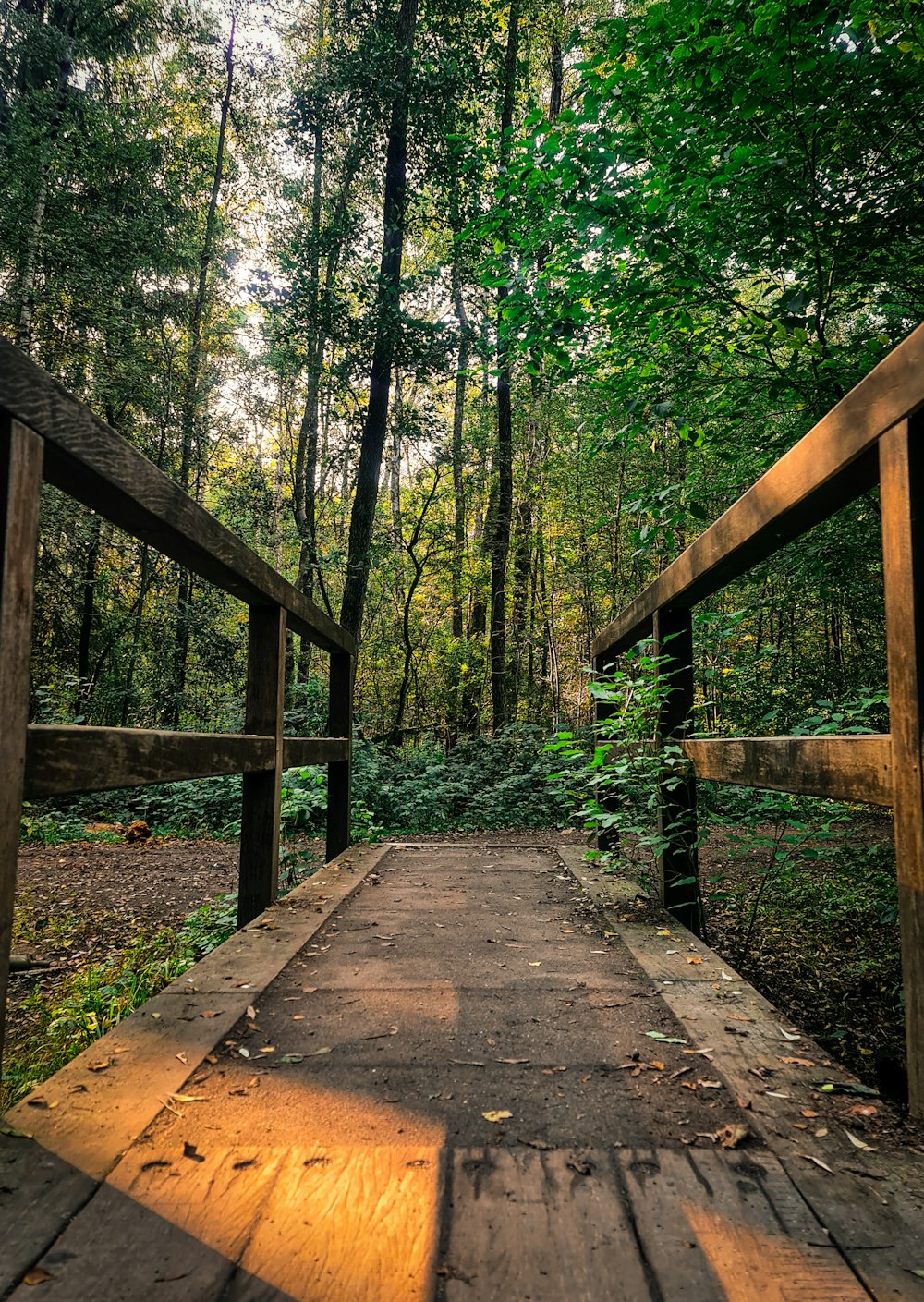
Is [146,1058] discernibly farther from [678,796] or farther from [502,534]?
[502,534]

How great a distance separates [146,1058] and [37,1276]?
66 centimetres

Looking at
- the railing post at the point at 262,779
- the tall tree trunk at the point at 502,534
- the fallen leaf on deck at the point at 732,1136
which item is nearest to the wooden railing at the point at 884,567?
the fallen leaf on deck at the point at 732,1136

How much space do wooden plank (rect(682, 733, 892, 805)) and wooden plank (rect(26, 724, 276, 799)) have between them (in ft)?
4.95

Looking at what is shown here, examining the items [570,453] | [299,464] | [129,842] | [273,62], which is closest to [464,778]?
[129,842]

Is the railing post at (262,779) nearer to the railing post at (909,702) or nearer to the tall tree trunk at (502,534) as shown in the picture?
the railing post at (909,702)

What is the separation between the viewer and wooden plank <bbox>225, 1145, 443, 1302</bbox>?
0.93 m

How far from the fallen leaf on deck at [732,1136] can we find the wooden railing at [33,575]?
4.09ft

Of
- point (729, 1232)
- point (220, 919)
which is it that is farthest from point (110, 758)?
point (220, 919)

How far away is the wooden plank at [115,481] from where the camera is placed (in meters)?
1.23

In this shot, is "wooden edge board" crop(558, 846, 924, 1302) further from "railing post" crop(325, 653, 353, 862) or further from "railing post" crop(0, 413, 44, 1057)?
"railing post" crop(325, 653, 353, 862)

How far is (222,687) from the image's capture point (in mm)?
12875

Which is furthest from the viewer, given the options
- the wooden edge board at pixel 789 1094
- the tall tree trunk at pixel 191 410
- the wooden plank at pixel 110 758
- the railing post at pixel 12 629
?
the tall tree trunk at pixel 191 410

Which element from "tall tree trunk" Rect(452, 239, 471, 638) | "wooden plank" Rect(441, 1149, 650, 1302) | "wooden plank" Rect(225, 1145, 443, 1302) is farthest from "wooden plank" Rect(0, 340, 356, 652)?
"tall tree trunk" Rect(452, 239, 471, 638)

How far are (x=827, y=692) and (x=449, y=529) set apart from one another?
9004 mm
